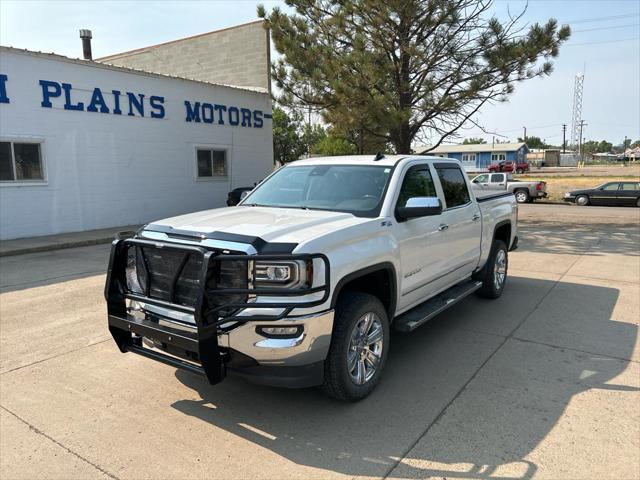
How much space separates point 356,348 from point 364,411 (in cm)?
46

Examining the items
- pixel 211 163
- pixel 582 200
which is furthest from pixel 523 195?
pixel 211 163

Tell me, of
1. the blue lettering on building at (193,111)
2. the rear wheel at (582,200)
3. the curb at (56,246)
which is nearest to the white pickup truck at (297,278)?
the curb at (56,246)

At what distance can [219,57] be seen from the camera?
20891mm

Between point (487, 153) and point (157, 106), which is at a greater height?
point (487, 153)

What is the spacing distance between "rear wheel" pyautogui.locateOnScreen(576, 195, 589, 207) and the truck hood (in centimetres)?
2618

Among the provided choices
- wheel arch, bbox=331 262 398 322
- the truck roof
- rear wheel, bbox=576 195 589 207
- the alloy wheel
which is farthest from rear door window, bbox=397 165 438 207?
rear wheel, bbox=576 195 589 207

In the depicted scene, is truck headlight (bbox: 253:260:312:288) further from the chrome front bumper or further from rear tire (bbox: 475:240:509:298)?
rear tire (bbox: 475:240:509:298)

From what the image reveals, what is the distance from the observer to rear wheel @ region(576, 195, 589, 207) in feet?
86.4

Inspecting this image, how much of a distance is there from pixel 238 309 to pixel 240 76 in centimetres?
1866

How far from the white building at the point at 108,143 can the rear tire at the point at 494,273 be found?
1122cm

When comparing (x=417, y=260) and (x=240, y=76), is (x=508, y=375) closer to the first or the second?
(x=417, y=260)

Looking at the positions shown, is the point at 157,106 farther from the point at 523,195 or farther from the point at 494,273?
the point at 523,195

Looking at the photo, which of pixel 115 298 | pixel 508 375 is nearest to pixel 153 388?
pixel 115 298

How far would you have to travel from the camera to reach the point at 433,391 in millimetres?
3975
